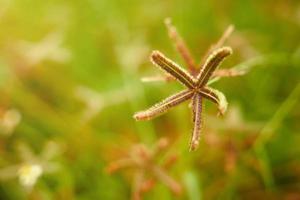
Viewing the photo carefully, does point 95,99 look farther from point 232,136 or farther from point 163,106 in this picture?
point 163,106

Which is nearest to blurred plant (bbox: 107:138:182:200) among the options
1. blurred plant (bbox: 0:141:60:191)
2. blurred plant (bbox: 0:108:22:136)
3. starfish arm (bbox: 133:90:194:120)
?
blurred plant (bbox: 0:141:60:191)

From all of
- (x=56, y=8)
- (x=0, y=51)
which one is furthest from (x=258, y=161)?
(x=56, y=8)

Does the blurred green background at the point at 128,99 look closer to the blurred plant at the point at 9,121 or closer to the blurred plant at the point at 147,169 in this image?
the blurred plant at the point at 9,121

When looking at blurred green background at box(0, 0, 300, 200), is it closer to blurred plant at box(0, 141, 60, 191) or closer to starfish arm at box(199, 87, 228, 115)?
blurred plant at box(0, 141, 60, 191)

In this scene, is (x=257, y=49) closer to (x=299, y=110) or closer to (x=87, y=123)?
(x=299, y=110)

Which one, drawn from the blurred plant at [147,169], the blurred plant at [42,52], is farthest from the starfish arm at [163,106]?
the blurred plant at [42,52]

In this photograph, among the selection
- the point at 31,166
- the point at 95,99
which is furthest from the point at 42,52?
the point at 31,166
